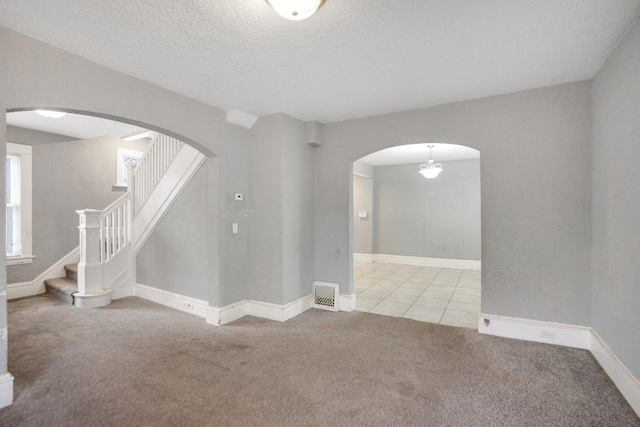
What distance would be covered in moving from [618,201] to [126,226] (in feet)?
19.9

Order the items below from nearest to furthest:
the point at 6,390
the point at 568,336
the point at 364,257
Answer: the point at 6,390 < the point at 568,336 < the point at 364,257

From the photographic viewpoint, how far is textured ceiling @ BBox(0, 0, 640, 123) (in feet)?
6.13

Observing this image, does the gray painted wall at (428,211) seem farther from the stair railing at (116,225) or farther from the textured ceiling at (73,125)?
the textured ceiling at (73,125)

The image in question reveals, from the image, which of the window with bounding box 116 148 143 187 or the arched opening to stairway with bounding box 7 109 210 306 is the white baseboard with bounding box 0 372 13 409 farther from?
the window with bounding box 116 148 143 187

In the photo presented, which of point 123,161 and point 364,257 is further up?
point 123,161

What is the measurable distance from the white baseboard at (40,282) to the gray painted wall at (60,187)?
64mm

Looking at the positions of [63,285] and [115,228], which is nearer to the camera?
[63,285]

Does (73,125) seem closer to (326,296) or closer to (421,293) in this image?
(326,296)

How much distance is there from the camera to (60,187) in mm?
5207

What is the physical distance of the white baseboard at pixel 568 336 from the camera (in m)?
2.17

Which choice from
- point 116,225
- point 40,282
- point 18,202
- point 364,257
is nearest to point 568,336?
point 364,257

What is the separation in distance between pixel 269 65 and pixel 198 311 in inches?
122

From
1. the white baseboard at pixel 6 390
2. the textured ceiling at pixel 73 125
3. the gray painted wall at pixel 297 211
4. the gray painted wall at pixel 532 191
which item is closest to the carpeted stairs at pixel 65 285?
the textured ceiling at pixel 73 125

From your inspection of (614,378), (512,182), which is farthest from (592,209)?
(614,378)
